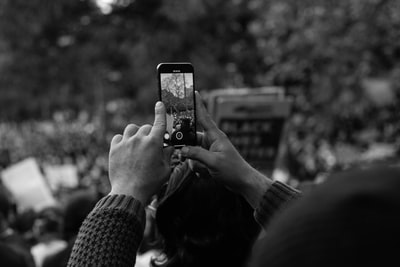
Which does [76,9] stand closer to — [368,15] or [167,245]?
[368,15]

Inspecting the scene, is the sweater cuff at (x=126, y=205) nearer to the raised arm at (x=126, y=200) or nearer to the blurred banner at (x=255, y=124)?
the raised arm at (x=126, y=200)

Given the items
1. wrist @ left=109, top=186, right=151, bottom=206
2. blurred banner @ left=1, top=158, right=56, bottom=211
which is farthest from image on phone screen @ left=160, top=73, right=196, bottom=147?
blurred banner @ left=1, top=158, right=56, bottom=211

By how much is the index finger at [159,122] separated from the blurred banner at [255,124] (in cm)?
360

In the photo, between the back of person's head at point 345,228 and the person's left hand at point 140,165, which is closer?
the back of person's head at point 345,228

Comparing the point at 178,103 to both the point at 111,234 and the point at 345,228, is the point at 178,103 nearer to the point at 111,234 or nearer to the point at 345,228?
the point at 111,234

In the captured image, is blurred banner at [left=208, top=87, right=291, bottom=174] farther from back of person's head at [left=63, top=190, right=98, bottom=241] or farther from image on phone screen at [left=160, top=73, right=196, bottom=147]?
image on phone screen at [left=160, top=73, right=196, bottom=147]

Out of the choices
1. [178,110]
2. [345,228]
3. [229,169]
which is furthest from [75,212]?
[345,228]

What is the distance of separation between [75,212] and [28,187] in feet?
4.84

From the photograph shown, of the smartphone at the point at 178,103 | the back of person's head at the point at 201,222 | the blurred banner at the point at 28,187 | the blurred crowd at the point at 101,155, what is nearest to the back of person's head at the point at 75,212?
the blurred crowd at the point at 101,155

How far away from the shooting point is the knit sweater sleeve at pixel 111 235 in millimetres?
1209

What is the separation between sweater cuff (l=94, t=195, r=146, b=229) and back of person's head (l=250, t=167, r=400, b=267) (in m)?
0.65

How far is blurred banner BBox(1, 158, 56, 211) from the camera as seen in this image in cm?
470

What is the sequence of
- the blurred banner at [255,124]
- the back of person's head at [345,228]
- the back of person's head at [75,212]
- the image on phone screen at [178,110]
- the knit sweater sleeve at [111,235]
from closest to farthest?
the back of person's head at [345,228], the knit sweater sleeve at [111,235], the image on phone screen at [178,110], the back of person's head at [75,212], the blurred banner at [255,124]

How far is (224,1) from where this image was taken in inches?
572
